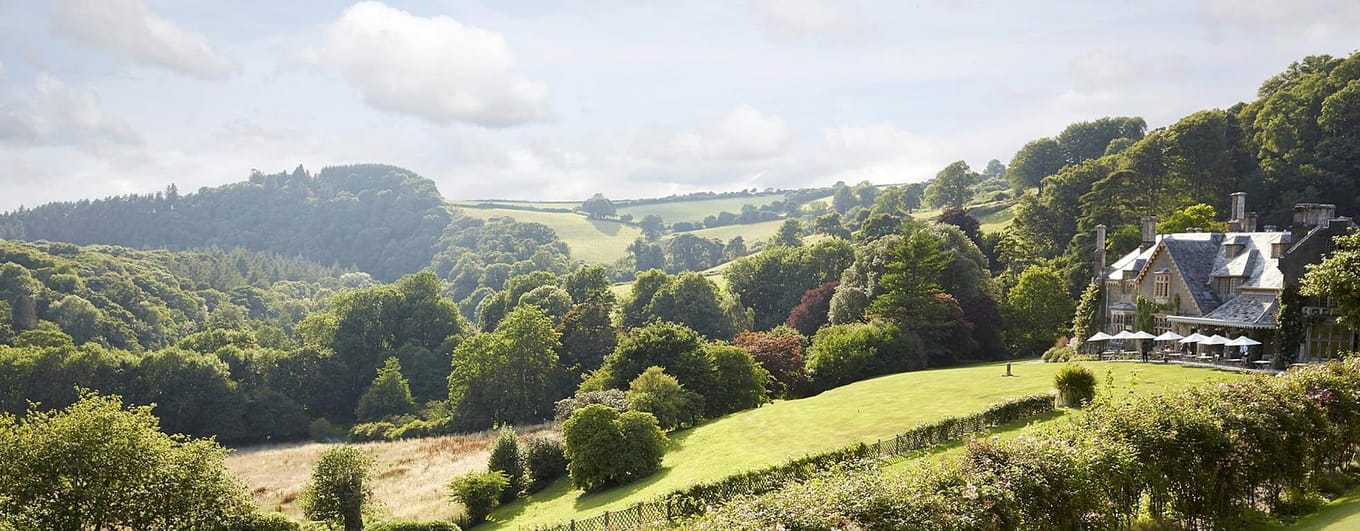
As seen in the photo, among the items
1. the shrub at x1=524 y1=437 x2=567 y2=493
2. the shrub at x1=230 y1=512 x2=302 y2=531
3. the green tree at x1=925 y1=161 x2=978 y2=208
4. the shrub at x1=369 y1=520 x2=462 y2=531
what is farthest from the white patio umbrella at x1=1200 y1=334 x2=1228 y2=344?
the green tree at x1=925 y1=161 x2=978 y2=208

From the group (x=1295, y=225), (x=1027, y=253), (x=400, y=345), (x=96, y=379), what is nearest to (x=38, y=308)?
(x=96, y=379)

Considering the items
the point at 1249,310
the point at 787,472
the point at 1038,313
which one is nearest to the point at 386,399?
the point at 1038,313

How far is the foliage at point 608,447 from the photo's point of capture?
110ft

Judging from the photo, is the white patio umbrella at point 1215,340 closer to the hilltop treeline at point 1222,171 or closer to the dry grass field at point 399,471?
the hilltop treeline at point 1222,171

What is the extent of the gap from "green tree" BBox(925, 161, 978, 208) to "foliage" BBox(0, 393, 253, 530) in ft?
381

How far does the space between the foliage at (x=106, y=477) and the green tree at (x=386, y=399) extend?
50.0 metres

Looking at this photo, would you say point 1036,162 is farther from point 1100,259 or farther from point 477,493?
point 477,493

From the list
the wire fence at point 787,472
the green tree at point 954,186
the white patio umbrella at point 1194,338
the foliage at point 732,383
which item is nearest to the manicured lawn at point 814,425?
the white patio umbrella at point 1194,338

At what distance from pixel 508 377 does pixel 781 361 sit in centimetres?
2303

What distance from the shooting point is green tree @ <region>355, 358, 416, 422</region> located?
72750mm

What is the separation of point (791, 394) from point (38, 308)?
95210 mm

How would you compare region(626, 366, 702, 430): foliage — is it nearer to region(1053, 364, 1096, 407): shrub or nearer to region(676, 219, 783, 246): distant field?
region(1053, 364, 1096, 407): shrub

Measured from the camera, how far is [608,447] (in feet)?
110

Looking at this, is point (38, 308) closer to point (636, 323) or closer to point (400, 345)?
point (400, 345)
